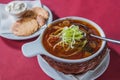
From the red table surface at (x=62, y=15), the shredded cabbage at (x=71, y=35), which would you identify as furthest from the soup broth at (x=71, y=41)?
the red table surface at (x=62, y=15)

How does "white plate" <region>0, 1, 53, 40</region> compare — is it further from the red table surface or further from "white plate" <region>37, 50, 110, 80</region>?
"white plate" <region>37, 50, 110, 80</region>

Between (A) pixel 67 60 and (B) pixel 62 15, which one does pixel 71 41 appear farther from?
(B) pixel 62 15

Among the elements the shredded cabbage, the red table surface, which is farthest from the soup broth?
the red table surface

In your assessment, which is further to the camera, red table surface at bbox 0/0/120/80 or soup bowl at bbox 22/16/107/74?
red table surface at bbox 0/0/120/80

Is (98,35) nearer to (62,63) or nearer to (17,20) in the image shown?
(62,63)

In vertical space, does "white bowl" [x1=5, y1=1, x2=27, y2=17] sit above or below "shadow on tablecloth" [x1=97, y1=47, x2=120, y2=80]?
above

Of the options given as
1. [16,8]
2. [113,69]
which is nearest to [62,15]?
[16,8]

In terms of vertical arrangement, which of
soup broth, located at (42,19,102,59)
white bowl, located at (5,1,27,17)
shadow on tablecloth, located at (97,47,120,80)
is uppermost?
soup broth, located at (42,19,102,59)
